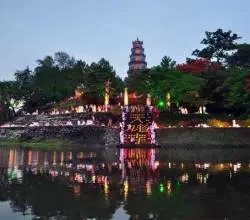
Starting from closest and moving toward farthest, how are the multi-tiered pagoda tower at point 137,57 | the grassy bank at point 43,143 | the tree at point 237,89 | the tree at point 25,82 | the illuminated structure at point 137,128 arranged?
the illuminated structure at point 137,128 < the grassy bank at point 43,143 < the tree at point 237,89 < the tree at point 25,82 < the multi-tiered pagoda tower at point 137,57

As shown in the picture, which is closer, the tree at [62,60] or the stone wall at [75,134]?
the stone wall at [75,134]

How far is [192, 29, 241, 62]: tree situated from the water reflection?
206 feet

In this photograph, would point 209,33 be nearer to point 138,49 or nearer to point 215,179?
point 138,49

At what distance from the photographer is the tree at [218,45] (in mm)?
85125

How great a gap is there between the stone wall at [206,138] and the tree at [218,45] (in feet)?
127

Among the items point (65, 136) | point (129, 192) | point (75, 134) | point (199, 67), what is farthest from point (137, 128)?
point (129, 192)

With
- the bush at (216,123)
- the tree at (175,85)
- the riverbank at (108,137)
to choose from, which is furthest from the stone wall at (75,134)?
the tree at (175,85)

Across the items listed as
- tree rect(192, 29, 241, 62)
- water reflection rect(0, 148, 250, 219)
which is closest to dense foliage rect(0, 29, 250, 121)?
tree rect(192, 29, 241, 62)

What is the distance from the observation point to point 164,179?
65.3 ft

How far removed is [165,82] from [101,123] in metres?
10.2

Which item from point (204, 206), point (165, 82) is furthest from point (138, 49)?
point (204, 206)

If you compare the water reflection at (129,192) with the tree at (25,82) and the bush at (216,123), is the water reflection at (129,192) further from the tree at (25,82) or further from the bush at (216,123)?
the tree at (25,82)

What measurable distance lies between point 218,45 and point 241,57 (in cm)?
1553

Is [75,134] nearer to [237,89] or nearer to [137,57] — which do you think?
[237,89]
